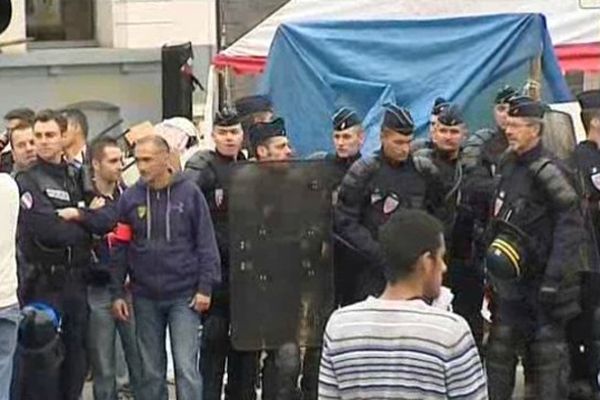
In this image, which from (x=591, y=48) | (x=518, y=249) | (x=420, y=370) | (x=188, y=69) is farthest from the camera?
(x=188, y=69)

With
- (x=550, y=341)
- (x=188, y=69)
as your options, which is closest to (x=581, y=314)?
(x=550, y=341)

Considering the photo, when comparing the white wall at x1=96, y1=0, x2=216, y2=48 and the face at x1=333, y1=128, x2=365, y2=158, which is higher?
the face at x1=333, y1=128, x2=365, y2=158

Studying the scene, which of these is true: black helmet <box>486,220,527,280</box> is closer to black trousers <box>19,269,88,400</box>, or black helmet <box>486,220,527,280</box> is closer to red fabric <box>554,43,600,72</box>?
black trousers <box>19,269,88,400</box>

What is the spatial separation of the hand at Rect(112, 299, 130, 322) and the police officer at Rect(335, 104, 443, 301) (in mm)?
1279

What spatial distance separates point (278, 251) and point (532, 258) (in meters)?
1.42

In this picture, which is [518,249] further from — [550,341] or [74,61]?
[74,61]

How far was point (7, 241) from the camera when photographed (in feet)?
26.6

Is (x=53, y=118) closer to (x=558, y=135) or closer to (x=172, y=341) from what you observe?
(x=172, y=341)

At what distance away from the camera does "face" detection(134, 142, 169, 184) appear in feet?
28.9

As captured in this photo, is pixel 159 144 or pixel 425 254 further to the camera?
pixel 159 144

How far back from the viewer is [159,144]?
→ 8828 millimetres

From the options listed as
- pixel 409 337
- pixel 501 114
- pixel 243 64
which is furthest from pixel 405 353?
pixel 243 64

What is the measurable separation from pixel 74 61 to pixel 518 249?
866 centimetres

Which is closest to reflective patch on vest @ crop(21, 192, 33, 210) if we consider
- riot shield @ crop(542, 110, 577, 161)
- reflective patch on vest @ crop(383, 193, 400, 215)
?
reflective patch on vest @ crop(383, 193, 400, 215)
